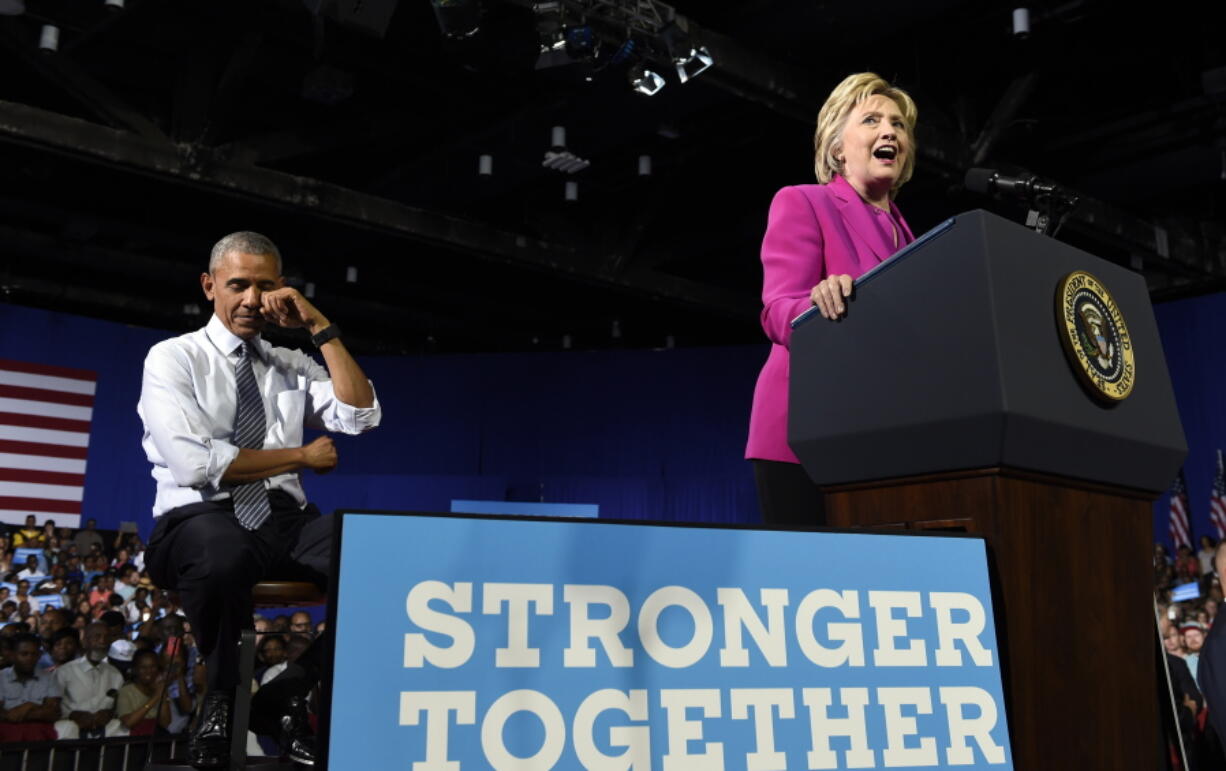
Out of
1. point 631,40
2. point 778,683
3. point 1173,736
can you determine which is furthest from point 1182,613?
point 778,683

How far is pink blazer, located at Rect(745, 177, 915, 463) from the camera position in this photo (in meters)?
1.65

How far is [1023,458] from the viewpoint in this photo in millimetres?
1263

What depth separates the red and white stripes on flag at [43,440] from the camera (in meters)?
11.0

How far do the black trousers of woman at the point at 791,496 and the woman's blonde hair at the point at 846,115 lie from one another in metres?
0.55

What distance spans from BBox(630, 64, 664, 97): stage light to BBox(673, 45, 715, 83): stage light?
181mm

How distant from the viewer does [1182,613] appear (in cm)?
612

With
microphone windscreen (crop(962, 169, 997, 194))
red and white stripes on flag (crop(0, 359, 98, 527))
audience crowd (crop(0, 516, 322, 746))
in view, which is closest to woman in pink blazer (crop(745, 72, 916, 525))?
microphone windscreen (crop(962, 169, 997, 194))

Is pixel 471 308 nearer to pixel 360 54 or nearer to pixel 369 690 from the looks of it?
pixel 360 54

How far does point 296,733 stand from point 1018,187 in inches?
62.5

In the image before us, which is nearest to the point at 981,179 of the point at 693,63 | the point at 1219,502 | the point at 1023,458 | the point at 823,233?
the point at 823,233

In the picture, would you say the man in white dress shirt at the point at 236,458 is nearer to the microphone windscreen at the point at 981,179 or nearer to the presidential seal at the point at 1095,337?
the microphone windscreen at the point at 981,179

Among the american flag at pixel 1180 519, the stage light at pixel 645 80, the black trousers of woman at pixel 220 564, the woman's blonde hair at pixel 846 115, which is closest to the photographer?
the woman's blonde hair at pixel 846 115

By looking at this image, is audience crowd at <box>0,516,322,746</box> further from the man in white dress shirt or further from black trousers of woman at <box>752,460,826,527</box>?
black trousers of woman at <box>752,460,826,527</box>

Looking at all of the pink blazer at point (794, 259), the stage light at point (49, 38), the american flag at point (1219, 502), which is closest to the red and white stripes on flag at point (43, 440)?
the stage light at point (49, 38)
